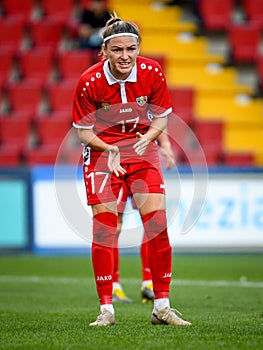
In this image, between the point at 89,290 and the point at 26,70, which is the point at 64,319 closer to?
the point at 89,290

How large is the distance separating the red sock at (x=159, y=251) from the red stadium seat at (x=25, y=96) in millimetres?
9648

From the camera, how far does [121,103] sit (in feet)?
18.9

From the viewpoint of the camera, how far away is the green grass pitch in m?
4.98

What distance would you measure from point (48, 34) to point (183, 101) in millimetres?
2768

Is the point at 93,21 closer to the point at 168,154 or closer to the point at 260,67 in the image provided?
the point at 260,67

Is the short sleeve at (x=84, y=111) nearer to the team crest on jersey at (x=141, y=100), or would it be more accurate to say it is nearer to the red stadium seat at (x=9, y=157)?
the team crest on jersey at (x=141, y=100)

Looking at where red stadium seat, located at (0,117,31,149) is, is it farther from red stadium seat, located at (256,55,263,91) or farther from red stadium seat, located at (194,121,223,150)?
red stadium seat, located at (256,55,263,91)

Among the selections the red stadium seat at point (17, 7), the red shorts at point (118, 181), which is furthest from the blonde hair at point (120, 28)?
the red stadium seat at point (17, 7)

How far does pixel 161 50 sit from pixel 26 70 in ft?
8.88

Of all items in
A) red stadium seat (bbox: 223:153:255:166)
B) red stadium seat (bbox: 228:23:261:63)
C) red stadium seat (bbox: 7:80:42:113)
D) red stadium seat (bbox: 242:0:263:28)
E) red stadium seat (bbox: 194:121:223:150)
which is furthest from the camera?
red stadium seat (bbox: 242:0:263:28)

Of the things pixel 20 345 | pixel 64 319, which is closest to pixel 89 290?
pixel 64 319

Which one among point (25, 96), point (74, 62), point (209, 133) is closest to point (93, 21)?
point (74, 62)

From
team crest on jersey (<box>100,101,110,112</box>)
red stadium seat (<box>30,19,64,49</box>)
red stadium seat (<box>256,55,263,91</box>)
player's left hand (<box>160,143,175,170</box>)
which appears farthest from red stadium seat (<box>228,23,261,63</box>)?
team crest on jersey (<box>100,101,110,112</box>)

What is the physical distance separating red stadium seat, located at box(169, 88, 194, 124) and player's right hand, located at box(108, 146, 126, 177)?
9620 mm
